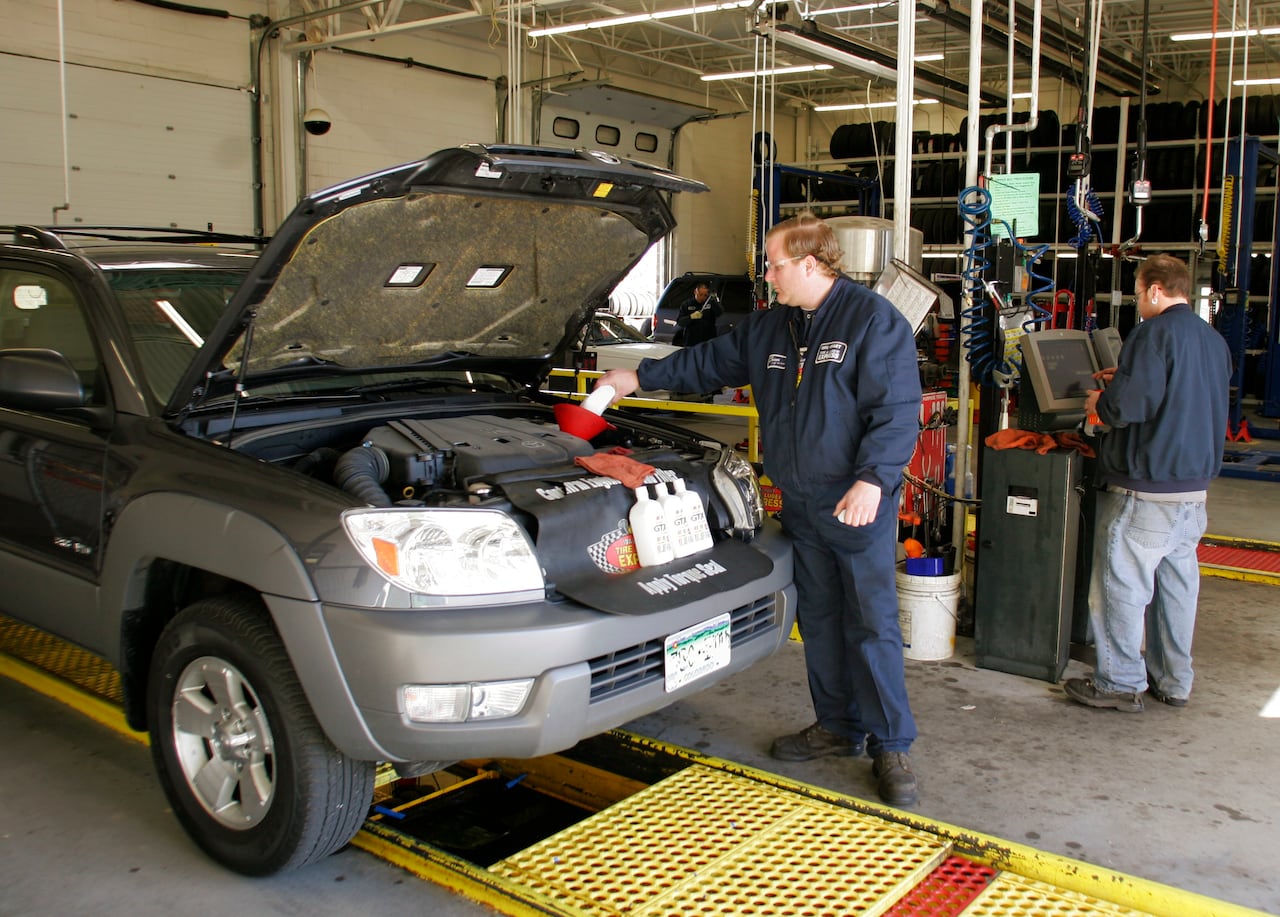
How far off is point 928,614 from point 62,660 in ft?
11.2

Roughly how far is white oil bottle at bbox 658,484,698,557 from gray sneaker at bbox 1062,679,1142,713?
1.83 m

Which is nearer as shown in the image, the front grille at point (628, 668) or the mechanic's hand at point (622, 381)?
the front grille at point (628, 668)

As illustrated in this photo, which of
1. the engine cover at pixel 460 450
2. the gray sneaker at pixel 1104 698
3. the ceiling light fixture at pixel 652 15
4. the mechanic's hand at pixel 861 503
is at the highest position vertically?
the ceiling light fixture at pixel 652 15

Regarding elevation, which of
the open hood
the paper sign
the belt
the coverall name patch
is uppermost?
the paper sign

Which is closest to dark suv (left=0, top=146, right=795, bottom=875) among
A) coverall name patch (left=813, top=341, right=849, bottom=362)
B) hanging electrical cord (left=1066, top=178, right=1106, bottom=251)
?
coverall name patch (left=813, top=341, right=849, bottom=362)

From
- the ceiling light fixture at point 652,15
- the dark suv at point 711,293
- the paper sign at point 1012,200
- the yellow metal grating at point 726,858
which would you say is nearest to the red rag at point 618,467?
the yellow metal grating at point 726,858

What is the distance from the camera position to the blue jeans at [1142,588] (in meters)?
3.77

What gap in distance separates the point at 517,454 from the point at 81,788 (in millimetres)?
1656

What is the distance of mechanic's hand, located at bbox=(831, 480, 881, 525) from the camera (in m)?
2.88

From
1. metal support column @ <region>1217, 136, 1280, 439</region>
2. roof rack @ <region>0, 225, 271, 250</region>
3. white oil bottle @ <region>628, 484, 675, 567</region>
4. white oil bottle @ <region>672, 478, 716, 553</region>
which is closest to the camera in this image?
white oil bottle @ <region>628, 484, 675, 567</region>

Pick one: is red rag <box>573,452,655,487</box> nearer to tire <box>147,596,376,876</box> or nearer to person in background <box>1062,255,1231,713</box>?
tire <box>147,596,376,876</box>

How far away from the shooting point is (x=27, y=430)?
321 cm

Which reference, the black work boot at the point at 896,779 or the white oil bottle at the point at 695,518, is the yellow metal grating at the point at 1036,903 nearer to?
the black work boot at the point at 896,779

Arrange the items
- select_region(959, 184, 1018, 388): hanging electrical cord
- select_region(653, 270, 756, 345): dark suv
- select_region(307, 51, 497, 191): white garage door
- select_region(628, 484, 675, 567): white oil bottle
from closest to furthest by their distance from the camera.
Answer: select_region(628, 484, 675, 567): white oil bottle → select_region(959, 184, 1018, 388): hanging electrical cord → select_region(307, 51, 497, 191): white garage door → select_region(653, 270, 756, 345): dark suv
